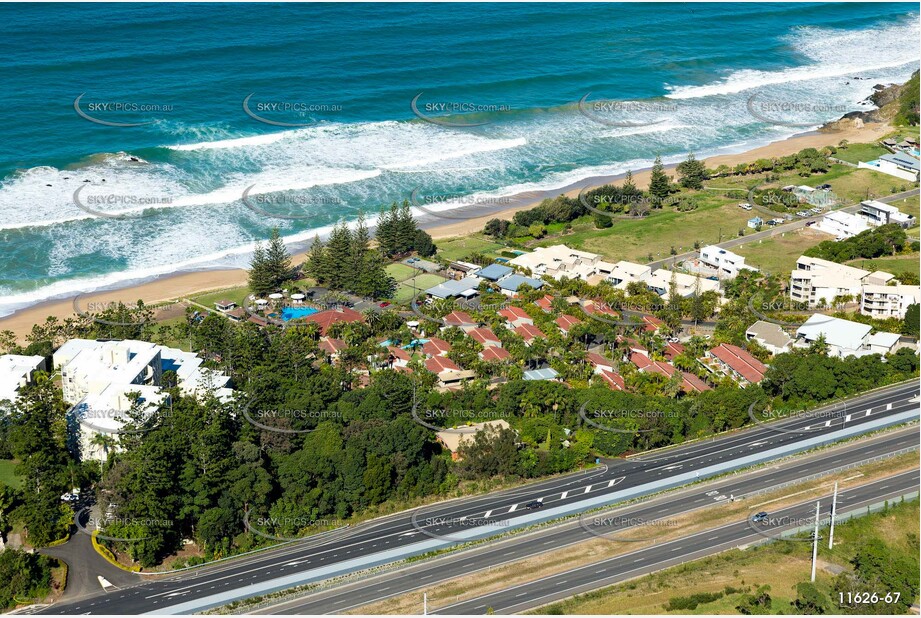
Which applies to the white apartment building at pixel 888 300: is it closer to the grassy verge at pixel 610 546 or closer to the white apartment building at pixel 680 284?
→ the white apartment building at pixel 680 284

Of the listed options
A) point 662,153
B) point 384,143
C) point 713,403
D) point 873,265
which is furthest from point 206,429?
point 662,153

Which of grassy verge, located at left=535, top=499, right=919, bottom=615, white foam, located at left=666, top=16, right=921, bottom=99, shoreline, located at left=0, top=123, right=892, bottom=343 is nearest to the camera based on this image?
grassy verge, located at left=535, top=499, right=919, bottom=615

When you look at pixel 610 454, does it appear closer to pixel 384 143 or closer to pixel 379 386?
pixel 379 386

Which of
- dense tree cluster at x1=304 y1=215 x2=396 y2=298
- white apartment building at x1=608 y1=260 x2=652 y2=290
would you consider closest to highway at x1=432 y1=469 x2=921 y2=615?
white apartment building at x1=608 y1=260 x2=652 y2=290

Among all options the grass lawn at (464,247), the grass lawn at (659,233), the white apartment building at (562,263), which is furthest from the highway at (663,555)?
the grass lawn at (464,247)

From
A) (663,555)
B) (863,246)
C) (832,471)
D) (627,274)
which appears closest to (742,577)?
(663,555)

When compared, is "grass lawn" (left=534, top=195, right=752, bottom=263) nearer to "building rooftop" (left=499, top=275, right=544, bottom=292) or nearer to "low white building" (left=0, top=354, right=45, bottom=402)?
"building rooftop" (left=499, top=275, right=544, bottom=292)
